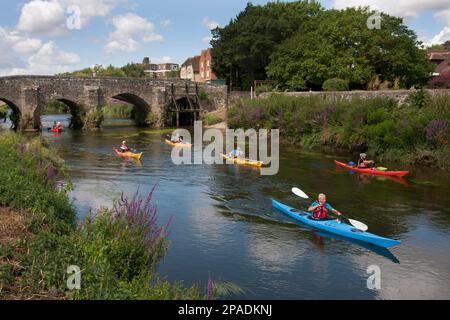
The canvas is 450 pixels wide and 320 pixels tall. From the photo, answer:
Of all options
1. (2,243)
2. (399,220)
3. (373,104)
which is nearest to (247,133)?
(373,104)

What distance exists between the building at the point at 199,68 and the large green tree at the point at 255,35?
23.2 m

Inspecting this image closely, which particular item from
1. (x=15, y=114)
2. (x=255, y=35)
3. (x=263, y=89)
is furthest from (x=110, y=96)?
(x=255, y=35)

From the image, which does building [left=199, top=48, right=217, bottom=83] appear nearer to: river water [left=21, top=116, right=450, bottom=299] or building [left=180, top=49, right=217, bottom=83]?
building [left=180, top=49, right=217, bottom=83]

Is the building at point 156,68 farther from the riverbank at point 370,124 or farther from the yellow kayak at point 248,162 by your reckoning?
the yellow kayak at point 248,162

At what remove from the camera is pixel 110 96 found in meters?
42.3

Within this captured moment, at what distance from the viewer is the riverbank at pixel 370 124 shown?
22.5 m

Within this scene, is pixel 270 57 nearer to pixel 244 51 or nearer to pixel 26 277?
pixel 244 51

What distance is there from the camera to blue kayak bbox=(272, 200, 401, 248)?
11.5 metres

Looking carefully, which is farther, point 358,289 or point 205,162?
point 205,162

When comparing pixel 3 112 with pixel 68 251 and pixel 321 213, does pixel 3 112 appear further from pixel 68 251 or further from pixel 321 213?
pixel 68 251

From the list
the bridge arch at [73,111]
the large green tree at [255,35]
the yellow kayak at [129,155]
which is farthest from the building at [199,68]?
the yellow kayak at [129,155]

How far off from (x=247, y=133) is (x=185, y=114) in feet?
48.8

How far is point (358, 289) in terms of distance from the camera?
9.23m

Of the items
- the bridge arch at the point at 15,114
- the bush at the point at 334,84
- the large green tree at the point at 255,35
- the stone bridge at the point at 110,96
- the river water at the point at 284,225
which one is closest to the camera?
the river water at the point at 284,225
